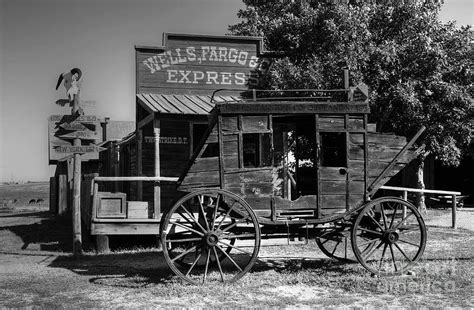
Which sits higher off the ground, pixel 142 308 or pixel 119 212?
pixel 119 212

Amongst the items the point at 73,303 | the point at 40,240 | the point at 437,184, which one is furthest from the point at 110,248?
the point at 437,184

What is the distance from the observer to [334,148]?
26.9 ft

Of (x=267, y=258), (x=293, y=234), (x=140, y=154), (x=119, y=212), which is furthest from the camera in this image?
(x=140, y=154)

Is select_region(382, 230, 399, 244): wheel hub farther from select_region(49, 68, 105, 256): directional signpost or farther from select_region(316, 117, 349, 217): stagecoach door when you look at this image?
select_region(49, 68, 105, 256): directional signpost

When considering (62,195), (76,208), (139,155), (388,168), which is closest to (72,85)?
(76,208)

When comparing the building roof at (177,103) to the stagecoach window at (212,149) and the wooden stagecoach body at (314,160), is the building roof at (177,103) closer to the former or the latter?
the stagecoach window at (212,149)

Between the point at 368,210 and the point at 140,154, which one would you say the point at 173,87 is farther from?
the point at 368,210

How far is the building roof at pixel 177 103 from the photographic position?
11.6 meters

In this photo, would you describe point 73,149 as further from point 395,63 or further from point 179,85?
point 395,63

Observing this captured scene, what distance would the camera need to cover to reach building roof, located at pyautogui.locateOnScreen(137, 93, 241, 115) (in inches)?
458

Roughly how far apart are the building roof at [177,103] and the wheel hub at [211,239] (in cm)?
499

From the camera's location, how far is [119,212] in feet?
32.1

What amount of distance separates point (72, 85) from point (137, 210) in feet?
9.10

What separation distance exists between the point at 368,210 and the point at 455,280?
152 centimetres
